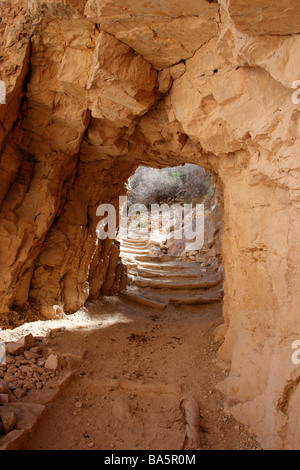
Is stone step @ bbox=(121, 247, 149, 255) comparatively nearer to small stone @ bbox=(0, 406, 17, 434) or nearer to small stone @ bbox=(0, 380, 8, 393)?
small stone @ bbox=(0, 380, 8, 393)

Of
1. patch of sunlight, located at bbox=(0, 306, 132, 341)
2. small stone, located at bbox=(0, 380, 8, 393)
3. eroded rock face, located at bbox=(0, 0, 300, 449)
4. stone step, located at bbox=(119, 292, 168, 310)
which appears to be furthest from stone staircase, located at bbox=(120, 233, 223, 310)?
small stone, located at bbox=(0, 380, 8, 393)

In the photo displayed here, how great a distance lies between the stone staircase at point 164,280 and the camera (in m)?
8.05

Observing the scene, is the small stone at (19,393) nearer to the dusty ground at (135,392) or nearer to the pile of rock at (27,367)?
the pile of rock at (27,367)

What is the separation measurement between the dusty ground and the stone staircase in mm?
2314

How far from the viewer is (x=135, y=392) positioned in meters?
3.40

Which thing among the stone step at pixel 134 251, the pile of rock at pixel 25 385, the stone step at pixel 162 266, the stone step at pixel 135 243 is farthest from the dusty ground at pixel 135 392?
the stone step at pixel 135 243

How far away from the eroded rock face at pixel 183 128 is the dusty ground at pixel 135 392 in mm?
384

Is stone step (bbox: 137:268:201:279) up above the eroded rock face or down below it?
below

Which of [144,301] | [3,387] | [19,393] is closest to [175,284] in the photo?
[144,301]

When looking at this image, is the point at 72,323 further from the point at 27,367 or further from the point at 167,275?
the point at 167,275

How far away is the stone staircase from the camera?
8.05m

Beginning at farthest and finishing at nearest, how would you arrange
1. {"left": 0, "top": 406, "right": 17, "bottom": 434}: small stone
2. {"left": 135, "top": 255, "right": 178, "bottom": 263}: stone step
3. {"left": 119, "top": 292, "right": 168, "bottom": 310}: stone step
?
{"left": 135, "top": 255, "right": 178, "bottom": 263}: stone step, {"left": 119, "top": 292, "right": 168, "bottom": 310}: stone step, {"left": 0, "top": 406, "right": 17, "bottom": 434}: small stone
